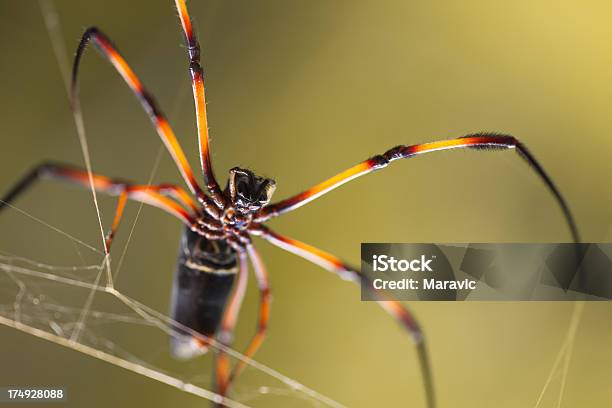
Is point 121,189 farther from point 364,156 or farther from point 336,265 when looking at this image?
point 364,156

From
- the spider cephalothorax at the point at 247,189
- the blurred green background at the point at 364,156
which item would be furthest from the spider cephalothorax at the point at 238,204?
the blurred green background at the point at 364,156

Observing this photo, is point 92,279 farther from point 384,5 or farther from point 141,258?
point 384,5

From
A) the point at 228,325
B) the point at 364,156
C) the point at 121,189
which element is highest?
the point at 364,156

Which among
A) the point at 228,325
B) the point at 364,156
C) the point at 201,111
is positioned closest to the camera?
the point at 201,111

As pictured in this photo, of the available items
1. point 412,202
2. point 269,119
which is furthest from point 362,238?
point 269,119

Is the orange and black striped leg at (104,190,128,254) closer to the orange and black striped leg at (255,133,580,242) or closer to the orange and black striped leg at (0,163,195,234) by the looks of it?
the orange and black striped leg at (0,163,195,234)

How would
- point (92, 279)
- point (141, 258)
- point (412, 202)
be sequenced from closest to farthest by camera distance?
point (92, 279), point (141, 258), point (412, 202)

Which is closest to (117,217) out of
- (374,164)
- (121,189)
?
(121,189)
